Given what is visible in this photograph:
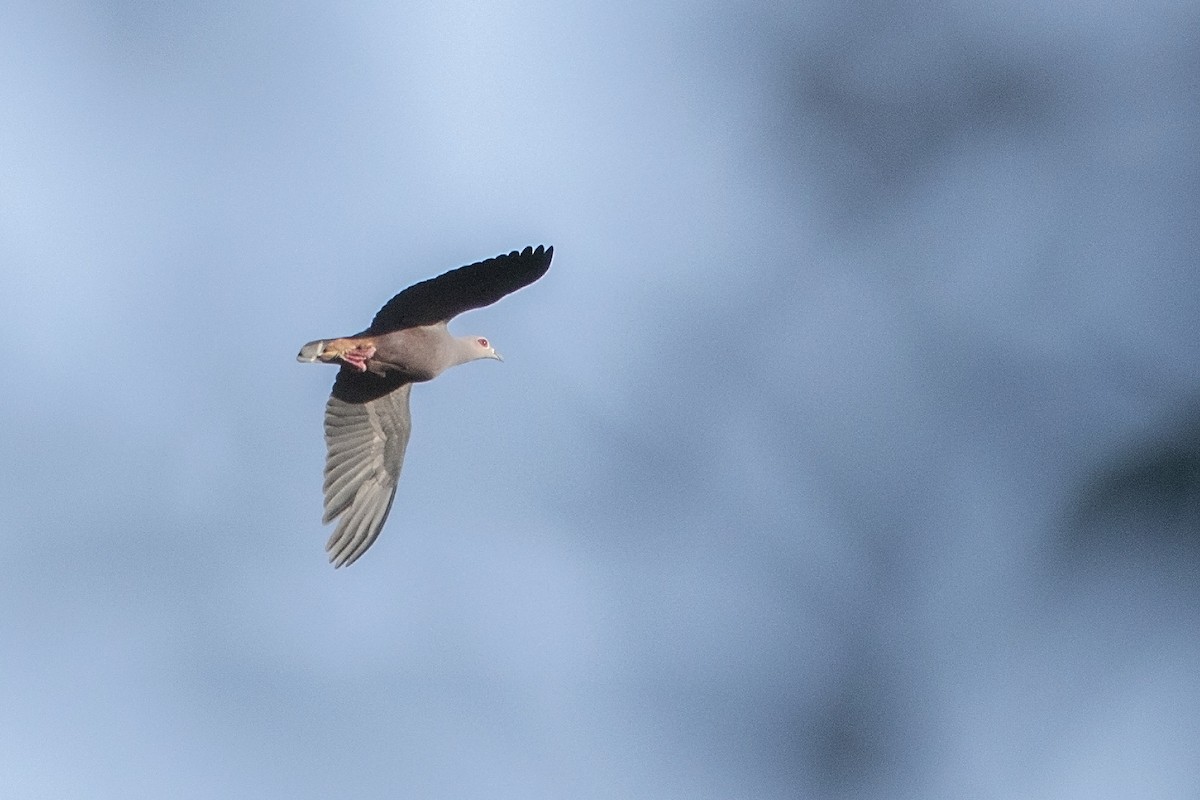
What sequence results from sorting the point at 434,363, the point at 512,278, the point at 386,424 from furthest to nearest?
the point at 386,424, the point at 434,363, the point at 512,278

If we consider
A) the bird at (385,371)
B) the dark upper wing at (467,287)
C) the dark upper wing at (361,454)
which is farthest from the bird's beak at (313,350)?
the dark upper wing at (361,454)

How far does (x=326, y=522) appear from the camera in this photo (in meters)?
15.8

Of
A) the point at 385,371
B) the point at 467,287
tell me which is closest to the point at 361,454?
the point at 385,371

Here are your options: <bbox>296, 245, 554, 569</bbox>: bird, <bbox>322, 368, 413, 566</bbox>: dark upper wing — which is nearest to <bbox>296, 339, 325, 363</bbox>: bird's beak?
<bbox>296, 245, 554, 569</bbox>: bird

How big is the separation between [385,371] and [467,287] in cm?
140

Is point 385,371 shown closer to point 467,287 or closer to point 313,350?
point 313,350

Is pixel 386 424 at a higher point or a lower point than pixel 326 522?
higher

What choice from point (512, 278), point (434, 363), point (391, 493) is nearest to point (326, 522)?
point (391, 493)

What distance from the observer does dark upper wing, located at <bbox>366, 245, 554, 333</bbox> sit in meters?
14.2

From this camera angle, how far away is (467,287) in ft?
47.0

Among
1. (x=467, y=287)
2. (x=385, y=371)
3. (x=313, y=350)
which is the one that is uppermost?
(x=467, y=287)

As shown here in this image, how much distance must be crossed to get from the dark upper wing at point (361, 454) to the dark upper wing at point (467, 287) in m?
1.27

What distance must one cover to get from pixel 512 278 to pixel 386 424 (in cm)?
267

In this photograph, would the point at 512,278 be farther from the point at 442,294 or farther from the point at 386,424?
the point at 386,424
